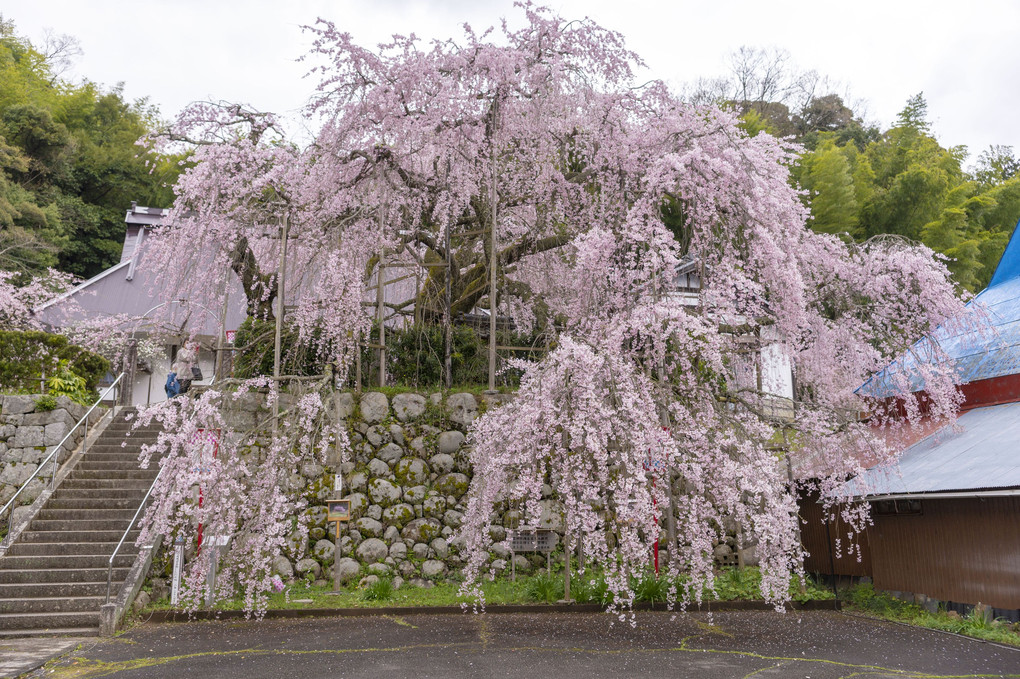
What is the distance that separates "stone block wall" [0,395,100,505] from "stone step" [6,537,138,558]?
1.43 meters

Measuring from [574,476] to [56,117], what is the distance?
30495 mm

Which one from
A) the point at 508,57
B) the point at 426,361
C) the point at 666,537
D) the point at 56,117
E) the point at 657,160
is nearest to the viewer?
the point at 657,160

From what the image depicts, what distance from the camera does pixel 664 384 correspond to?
873 centimetres

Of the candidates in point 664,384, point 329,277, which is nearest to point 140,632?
point 329,277

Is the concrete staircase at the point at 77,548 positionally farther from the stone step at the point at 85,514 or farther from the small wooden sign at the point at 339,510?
the small wooden sign at the point at 339,510

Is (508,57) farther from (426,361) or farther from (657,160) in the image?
(426,361)

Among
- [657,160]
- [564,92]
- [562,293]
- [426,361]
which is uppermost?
[564,92]

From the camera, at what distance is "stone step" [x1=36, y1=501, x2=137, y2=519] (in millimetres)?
10992

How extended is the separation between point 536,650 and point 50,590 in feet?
22.3

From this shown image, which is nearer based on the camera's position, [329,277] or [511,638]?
[511,638]

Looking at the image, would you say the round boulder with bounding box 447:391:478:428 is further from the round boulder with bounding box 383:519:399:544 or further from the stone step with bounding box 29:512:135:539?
the stone step with bounding box 29:512:135:539

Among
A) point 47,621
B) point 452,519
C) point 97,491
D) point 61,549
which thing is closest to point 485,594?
point 452,519

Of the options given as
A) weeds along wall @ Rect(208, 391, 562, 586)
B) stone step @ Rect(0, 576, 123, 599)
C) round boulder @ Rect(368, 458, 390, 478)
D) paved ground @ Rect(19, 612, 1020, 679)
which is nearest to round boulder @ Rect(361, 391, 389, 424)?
weeds along wall @ Rect(208, 391, 562, 586)

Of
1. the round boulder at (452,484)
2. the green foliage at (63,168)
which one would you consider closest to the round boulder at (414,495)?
the round boulder at (452,484)
